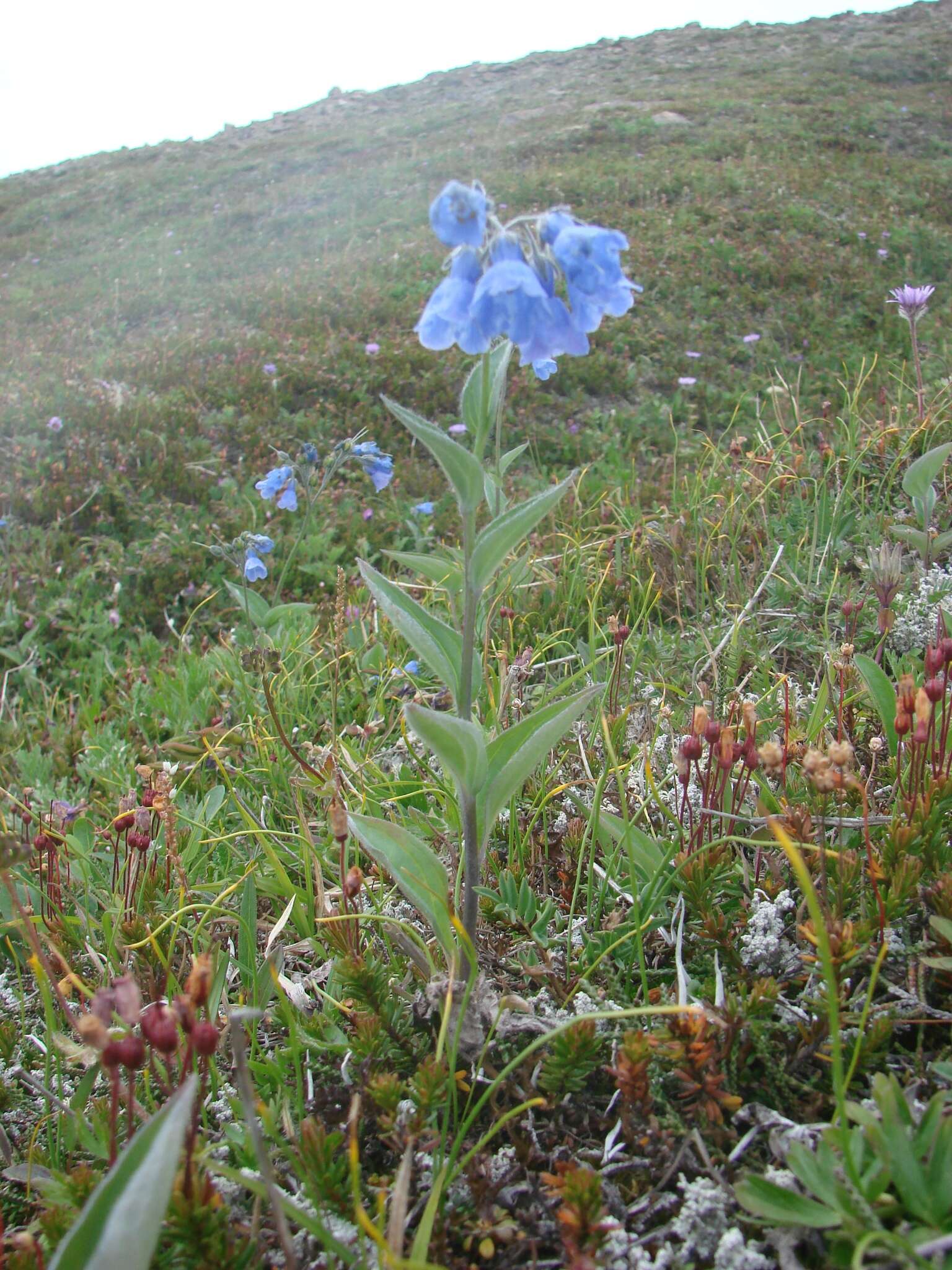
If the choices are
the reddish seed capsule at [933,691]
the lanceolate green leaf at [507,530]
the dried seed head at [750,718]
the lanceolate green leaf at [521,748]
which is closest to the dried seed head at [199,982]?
the lanceolate green leaf at [521,748]

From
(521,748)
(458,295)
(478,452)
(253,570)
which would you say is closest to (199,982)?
(521,748)

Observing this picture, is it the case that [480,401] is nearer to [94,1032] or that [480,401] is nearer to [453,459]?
[453,459]

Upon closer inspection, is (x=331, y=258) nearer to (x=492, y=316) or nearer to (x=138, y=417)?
(x=138, y=417)

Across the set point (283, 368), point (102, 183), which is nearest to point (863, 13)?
point (102, 183)

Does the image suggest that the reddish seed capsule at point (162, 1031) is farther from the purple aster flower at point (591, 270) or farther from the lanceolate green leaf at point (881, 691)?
the lanceolate green leaf at point (881, 691)

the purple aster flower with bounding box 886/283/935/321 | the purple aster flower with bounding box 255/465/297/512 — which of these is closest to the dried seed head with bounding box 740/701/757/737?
the purple aster flower with bounding box 255/465/297/512

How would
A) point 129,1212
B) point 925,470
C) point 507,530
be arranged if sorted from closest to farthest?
point 129,1212, point 507,530, point 925,470

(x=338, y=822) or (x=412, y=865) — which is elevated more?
(x=338, y=822)

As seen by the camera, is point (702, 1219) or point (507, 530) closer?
point (702, 1219)

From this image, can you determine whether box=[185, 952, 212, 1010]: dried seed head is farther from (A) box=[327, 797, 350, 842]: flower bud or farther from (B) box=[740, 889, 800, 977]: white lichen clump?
A: (B) box=[740, 889, 800, 977]: white lichen clump
